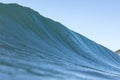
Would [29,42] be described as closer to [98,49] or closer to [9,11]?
[9,11]

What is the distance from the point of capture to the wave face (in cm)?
292

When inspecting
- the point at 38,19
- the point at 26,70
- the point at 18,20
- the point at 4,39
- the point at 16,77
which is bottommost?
the point at 16,77

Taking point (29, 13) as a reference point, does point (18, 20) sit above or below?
below

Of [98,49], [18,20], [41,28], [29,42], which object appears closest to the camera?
[29,42]

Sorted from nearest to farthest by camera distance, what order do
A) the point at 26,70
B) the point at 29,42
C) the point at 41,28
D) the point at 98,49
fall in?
the point at 26,70 → the point at 29,42 → the point at 41,28 → the point at 98,49

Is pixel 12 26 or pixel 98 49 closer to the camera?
pixel 12 26

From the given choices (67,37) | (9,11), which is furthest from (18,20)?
(67,37)

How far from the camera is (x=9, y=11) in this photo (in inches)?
246

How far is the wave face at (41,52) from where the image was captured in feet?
9.59

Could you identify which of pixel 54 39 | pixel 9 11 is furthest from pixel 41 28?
pixel 9 11

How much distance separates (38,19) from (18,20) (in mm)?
967

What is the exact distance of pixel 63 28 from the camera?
770cm

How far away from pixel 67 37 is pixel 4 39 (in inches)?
124

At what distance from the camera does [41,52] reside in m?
4.67
